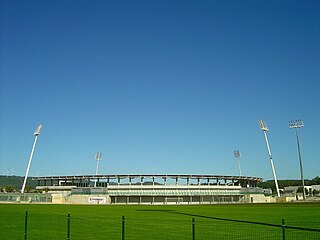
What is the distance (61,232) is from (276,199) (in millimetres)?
111376

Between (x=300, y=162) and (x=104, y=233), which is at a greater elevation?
(x=300, y=162)

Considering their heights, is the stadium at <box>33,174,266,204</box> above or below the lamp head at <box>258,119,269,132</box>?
below

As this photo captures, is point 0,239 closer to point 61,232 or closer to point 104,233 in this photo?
point 61,232

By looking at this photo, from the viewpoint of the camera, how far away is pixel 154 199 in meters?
136

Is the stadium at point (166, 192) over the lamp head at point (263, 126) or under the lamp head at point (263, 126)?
under

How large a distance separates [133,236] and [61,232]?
5.40m

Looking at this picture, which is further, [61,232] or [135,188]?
[135,188]

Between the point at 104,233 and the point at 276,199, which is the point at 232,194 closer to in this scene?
the point at 276,199

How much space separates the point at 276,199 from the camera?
128375 millimetres

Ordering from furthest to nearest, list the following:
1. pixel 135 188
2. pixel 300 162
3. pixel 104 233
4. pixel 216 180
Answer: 1. pixel 216 180
2. pixel 135 188
3. pixel 300 162
4. pixel 104 233

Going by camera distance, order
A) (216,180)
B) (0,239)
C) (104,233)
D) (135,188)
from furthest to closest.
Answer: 1. (216,180)
2. (135,188)
3. (104,233)
4. (0,239)

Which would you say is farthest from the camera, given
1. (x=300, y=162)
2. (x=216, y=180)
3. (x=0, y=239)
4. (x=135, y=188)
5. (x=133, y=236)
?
(x=216, y=180)

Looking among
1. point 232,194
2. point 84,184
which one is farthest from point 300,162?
point 84,184

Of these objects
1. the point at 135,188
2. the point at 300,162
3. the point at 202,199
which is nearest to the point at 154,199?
the point at 135,188
